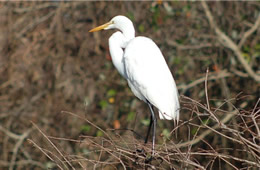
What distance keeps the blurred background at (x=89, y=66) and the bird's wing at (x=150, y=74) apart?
1194mm

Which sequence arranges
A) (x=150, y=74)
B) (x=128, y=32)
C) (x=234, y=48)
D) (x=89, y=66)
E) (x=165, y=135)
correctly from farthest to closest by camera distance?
(x=89, y=66), (x=234, y=48), (x=128, y=32), (x=150, y=74), (x=165, y=135)

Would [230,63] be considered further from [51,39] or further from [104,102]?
[51,39]

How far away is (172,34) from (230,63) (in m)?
0.62

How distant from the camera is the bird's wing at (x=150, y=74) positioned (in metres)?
2.26

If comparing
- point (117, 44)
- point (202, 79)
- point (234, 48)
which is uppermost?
point (117, 44)

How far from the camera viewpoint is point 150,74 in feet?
7.63

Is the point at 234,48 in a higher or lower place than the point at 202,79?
higher

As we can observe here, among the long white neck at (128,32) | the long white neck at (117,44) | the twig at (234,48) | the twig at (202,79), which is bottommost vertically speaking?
the twig at (202,79)

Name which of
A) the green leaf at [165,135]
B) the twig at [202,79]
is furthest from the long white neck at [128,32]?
the twig at [202,79]

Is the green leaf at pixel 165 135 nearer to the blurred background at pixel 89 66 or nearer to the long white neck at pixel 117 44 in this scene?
the long white neck at pixel 117 44

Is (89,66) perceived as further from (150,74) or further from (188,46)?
(150,74)

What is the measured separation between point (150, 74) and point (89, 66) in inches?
77.3

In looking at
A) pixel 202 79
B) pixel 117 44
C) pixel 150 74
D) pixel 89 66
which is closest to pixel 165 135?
pixel 150 74

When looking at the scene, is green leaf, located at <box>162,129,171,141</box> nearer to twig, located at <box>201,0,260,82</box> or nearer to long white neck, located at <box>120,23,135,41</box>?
long white neck, located at <box>120,23,135,41</box>
